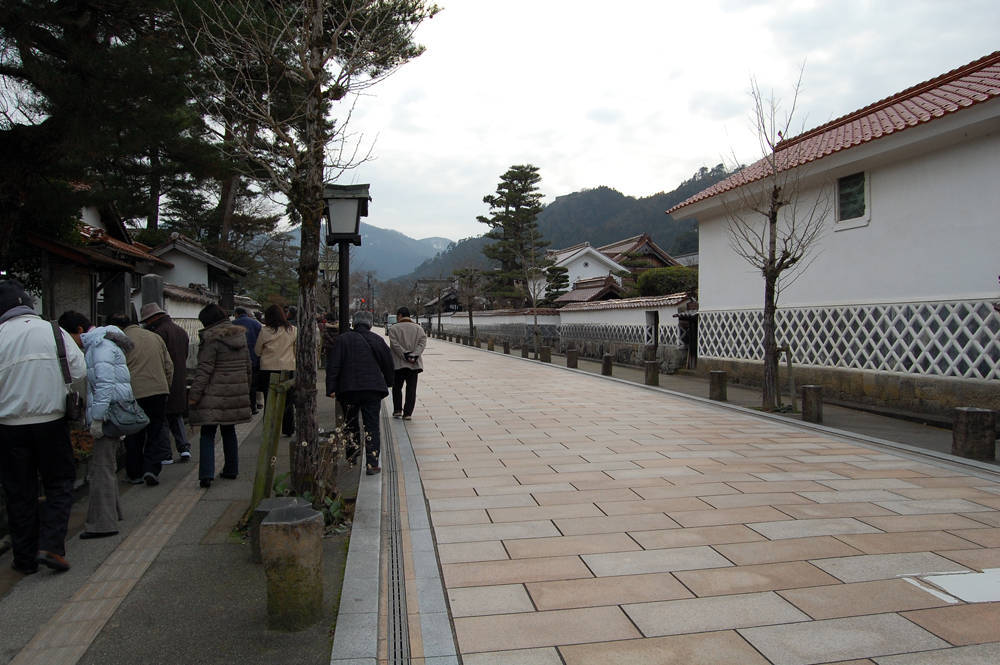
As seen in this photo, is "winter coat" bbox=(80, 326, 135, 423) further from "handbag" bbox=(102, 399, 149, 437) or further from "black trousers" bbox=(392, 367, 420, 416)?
"black trousers" bbox=(392, 367, 420, 416)

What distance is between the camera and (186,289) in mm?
15055

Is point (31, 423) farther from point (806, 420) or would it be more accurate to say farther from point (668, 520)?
point (806, 420)

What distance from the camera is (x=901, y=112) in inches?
434

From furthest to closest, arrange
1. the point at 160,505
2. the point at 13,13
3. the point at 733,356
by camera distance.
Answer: the point at 733,356
the point at 13,13
the point at 160,505

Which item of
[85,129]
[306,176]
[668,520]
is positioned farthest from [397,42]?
[668,520]

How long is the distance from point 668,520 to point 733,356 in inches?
447

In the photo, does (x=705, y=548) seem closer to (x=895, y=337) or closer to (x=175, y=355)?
(x=175, y=355)

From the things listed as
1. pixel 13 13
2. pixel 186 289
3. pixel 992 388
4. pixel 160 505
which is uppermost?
pixel 13 13

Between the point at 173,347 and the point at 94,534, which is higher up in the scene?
the point at 173,347

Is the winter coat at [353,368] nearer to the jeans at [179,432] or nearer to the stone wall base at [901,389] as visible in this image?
the jeans at [179,432]

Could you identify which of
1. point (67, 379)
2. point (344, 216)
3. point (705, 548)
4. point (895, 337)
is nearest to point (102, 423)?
point (67, 379)

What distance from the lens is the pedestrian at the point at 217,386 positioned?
221 inches

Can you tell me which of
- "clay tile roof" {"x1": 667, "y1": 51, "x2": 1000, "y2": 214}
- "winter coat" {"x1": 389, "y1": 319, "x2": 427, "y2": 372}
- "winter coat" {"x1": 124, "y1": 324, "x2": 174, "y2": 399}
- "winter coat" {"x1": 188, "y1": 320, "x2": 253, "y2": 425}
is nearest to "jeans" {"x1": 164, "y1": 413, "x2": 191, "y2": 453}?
"winter coat" {"x1": 124, "y1": 324, "x2": 174, "y2": 399}

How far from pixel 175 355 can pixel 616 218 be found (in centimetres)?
6534
